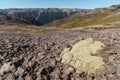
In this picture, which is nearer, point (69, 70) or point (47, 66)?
point (69, 70)

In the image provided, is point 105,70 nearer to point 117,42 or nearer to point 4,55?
point 117,42

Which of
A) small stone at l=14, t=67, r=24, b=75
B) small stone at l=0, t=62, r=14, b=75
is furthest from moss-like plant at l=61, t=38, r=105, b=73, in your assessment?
small stone at l=0, t=62, r=14, b=75

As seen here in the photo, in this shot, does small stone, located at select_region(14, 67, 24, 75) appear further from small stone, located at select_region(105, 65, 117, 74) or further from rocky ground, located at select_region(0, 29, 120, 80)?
small stone, located at select_region(105, 65, 117, 74)

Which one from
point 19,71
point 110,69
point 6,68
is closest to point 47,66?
point 19,71

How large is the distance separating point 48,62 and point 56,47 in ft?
15.0

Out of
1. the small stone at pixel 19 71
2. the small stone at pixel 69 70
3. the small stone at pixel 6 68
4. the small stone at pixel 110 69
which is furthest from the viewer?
the small stone at pixel 6 68

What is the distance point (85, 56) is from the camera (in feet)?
63.5

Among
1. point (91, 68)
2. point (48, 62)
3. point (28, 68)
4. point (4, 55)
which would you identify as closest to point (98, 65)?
point (91, 68)

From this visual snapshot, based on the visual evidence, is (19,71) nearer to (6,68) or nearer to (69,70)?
(6,68)

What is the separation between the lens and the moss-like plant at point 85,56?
694 inches

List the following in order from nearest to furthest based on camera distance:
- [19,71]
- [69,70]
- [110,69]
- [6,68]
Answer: [110,69] → [19,71] → [69,70] → [6,68]

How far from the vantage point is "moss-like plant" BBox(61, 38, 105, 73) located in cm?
1764

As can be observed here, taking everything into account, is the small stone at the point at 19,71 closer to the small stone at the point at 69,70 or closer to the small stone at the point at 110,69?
the small stone at the point at 69,70

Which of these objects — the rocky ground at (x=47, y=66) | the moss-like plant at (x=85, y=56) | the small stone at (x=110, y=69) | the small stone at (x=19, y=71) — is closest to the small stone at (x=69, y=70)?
the rocky ground at (x=47, y=66)
